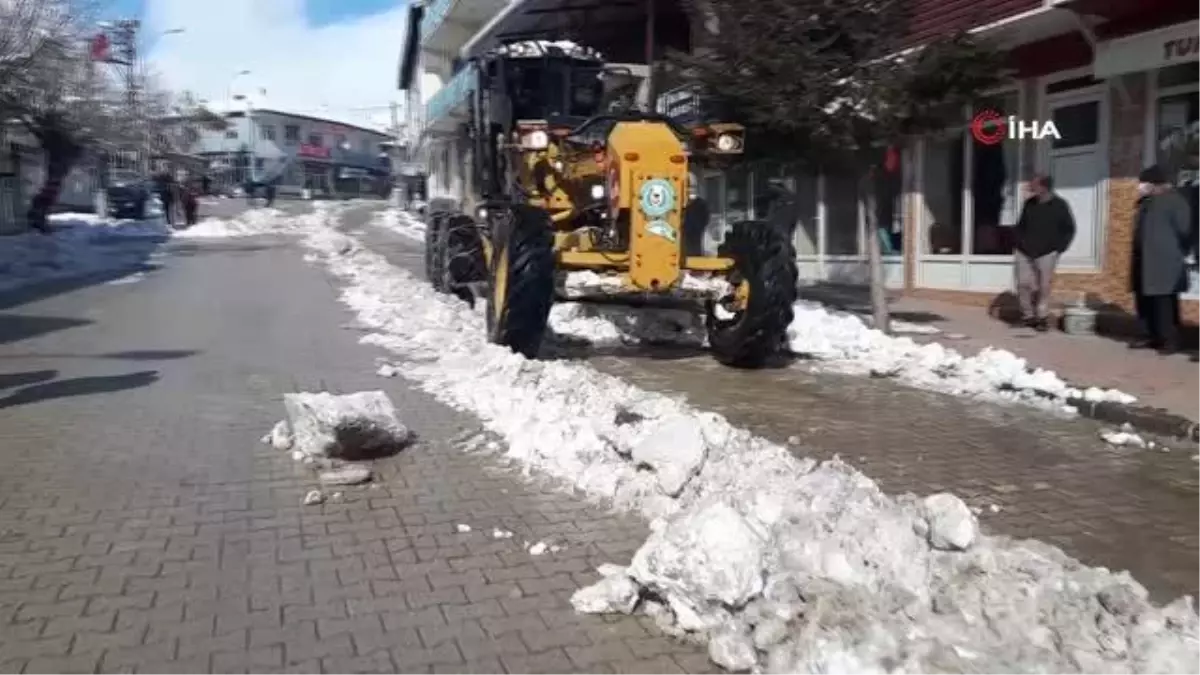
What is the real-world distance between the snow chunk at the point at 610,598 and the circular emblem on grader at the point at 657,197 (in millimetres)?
5487

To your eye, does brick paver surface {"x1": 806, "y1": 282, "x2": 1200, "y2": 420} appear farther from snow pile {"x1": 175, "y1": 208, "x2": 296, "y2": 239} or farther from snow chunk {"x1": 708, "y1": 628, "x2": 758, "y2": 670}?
snow pile {"x1": 175, "y1": 208, "x2": 296, "y2": 239}

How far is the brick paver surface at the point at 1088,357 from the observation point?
8945 mm

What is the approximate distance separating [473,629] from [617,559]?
1025 mm

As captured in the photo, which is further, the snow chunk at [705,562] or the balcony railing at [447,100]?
the balcony railing at [447,100]

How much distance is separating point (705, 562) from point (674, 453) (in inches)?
70.3

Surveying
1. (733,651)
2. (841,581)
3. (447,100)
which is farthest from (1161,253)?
(447,100)

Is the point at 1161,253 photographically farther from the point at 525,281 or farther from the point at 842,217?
the point at 842,217

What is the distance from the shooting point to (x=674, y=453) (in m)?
6.10

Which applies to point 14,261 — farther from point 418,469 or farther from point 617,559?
point 617,559

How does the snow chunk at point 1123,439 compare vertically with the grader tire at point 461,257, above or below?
below

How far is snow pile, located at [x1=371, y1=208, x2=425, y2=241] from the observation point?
138 feet

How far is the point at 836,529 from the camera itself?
15.3 ft

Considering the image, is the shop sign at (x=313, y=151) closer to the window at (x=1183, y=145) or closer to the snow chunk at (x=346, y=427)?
the window at (x=1183, y=145)
